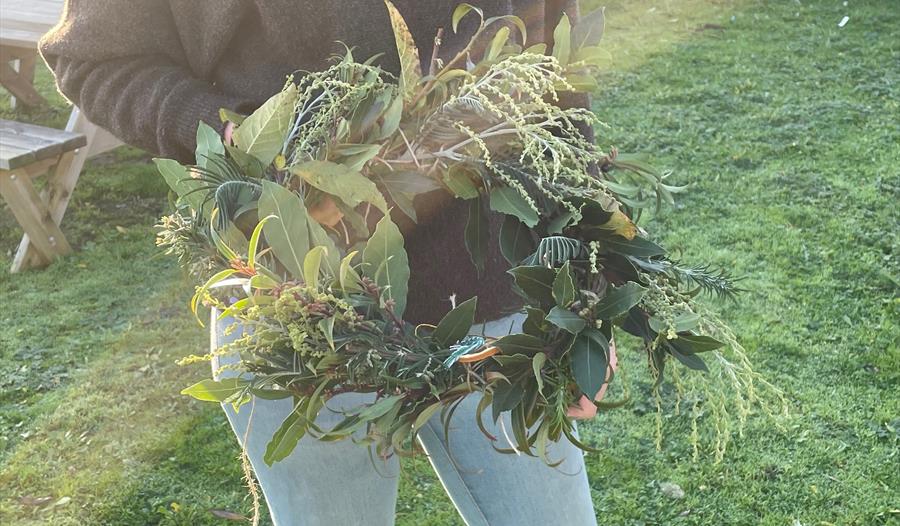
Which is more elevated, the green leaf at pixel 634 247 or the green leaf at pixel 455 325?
the green leaf at pixel 634 247

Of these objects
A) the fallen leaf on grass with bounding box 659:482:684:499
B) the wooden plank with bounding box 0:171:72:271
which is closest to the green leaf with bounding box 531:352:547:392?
the fallen leaf on grass with bounding box 659:482:684:499

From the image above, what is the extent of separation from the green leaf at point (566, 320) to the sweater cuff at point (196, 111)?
636mm

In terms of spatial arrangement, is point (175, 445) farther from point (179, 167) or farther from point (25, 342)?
point (179, 167)

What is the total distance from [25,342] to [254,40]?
106 inches

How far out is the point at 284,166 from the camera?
105 cm

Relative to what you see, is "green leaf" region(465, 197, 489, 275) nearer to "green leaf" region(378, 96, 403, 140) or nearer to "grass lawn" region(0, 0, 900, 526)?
"green leaf" region(378, 96, 403, 140)

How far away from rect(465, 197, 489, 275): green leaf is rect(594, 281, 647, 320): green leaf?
184 mm

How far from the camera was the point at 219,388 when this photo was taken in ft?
3.36

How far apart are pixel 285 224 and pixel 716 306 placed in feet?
9.37

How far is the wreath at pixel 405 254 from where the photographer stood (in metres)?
0.95

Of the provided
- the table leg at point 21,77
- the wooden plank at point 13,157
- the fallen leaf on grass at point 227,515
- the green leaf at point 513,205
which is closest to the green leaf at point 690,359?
the green leaf at point 513,205

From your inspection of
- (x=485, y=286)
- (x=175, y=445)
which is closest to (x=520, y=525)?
(x=485, y=286)

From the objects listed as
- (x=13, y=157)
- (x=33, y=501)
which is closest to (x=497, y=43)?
(x=33, y=501)

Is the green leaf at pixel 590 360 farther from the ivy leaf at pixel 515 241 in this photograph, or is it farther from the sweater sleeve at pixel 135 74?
the sweater sleeve at pixel 135 74
